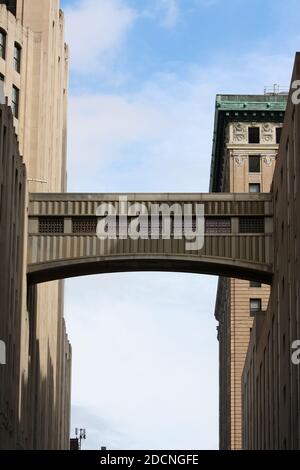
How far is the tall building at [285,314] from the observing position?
52.8 m

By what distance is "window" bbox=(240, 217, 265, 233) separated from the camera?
2507 inches

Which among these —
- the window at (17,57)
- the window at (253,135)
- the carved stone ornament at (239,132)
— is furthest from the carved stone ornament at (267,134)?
the window at (17,57)

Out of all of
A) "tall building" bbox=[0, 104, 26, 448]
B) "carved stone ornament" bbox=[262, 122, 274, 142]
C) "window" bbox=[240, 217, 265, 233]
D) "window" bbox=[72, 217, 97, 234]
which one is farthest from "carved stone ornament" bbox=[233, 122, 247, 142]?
"tall building" bbox=[0, 104, 26, 448]

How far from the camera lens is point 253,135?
112000 mm

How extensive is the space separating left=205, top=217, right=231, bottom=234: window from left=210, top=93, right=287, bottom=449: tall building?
44112mm

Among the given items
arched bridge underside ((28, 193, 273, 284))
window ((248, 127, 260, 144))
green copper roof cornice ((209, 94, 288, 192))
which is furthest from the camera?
window ((248, 127, 260, 144))

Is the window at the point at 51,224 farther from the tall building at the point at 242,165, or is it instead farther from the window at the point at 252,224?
the tall building at the point at 242,165

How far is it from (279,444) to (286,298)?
9.48 meters

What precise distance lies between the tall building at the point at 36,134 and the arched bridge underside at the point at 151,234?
215cm

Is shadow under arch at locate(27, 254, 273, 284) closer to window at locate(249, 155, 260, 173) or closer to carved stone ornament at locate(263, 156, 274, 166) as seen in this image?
carved stone ornament at locate(263, 156, 274, 166)

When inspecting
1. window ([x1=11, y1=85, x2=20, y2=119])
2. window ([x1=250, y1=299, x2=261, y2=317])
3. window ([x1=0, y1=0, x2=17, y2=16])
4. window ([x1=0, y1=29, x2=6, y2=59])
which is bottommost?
window ([x1=250, y1=299, x2=261, y2=317])

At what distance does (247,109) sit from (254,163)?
4.82m

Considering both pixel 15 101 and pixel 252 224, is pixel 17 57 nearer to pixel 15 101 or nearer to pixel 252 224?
pixel 15 101

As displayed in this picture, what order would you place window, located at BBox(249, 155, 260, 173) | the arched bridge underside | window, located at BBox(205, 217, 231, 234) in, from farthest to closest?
window, located at BBox(249, 155, 260, 173) < window, located at BBox(205, 217, 231, 234) < the arched bridge underside
